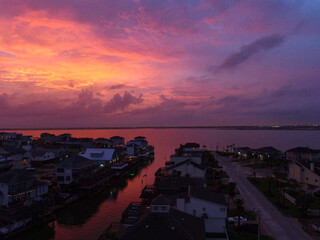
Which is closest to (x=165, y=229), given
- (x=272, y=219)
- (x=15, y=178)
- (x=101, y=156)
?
(x=272, y=219)

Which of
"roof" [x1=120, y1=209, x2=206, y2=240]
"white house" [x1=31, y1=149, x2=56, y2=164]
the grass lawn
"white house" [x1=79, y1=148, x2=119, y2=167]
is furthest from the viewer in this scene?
"white house" [x1=31, y1=149, x2=56, y2=164]

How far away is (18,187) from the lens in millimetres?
36094

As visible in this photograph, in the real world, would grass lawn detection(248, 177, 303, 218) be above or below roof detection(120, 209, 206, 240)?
below

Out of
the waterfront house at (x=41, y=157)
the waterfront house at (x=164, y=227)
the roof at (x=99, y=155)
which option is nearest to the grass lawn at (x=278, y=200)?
the waterfront house at (x=164, y=227)

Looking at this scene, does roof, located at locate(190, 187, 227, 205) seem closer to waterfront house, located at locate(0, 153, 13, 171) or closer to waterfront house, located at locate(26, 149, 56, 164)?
waterfront house, located at locate(0, 153, 13, 171)

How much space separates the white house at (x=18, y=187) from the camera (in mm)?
34969

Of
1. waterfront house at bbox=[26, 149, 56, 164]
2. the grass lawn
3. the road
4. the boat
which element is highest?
waterfront house at bbox=[26, 149, 56, 164]

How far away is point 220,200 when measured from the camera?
29844 millimetres

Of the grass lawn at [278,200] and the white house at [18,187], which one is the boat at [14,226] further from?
the grass lawn at [278,200]

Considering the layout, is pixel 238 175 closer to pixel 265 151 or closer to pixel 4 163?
pixel 265 151

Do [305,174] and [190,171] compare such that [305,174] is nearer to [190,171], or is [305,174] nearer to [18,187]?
[190,171]

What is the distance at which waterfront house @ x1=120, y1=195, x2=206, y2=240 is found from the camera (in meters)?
20.3

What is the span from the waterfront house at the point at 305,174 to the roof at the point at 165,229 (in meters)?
33.9

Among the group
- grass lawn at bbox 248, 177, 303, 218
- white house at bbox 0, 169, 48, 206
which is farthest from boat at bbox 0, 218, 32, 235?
grass lawn at bbox 248, 177, 303, 218
